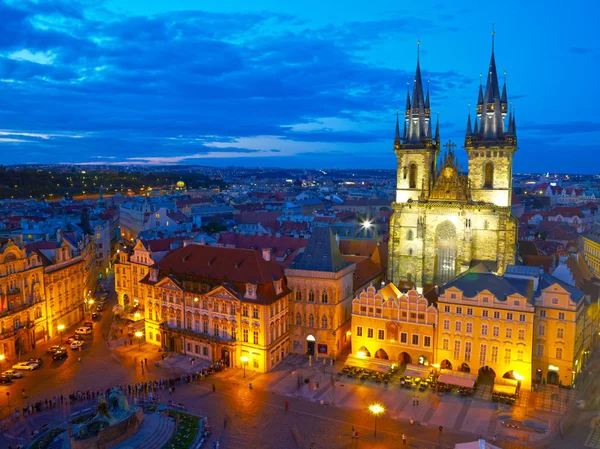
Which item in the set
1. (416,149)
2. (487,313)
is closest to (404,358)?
(487,313)

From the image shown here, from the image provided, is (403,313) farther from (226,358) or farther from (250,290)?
(226,358)

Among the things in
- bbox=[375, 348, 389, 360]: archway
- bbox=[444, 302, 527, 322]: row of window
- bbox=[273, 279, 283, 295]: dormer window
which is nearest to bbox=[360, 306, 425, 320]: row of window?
bbox=[444, 302, 527, 322]: row of window

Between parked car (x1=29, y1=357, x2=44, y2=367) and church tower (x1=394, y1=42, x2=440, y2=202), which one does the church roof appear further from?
parked car (x1=29, y1=357, x2=44, y2=367)

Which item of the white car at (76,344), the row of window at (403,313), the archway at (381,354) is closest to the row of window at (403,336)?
the archway at (381,354)

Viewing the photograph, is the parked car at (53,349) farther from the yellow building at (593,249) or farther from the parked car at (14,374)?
the yellow building at (593,249)

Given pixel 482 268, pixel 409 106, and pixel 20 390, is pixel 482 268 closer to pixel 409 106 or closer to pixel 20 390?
pixel 409 106
